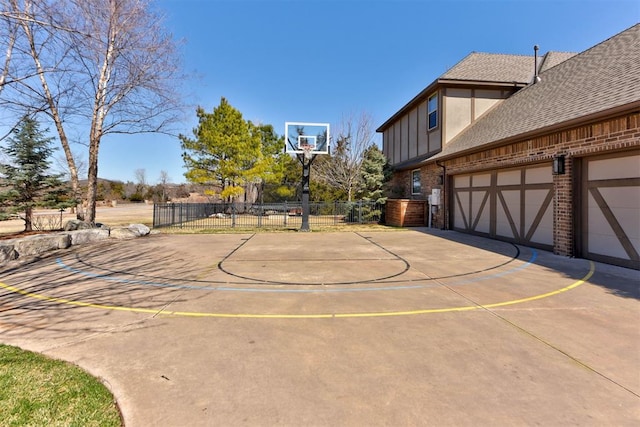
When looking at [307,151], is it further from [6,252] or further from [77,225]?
[6,252]

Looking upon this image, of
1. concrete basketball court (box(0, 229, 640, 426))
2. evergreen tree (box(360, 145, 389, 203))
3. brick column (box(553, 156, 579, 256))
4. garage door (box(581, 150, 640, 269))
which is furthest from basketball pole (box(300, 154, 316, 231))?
garage door (box(581, 150, 640, 269))

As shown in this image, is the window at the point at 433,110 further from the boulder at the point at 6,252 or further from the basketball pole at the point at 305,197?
the boulder at the point at 6,252

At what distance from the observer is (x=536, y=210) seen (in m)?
9.24

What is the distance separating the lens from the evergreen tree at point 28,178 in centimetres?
1241

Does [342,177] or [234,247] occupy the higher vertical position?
[342,177]

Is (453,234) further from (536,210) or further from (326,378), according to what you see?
(326,378)

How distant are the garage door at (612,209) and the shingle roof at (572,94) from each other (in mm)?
1305

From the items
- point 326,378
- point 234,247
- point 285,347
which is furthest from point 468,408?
point 234,247

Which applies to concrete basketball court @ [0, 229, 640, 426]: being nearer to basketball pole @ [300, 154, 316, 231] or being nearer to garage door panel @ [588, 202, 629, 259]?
garage door panel @ [588, 202, 629, 259]

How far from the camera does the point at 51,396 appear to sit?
8.04 ft

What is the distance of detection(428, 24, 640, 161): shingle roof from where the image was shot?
7648mm

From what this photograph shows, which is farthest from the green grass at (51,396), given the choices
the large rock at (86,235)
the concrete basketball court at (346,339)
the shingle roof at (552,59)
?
the shingle roof at (552,59)

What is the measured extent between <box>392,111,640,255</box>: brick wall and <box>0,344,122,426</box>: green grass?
955cm

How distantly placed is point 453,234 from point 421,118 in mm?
7913
